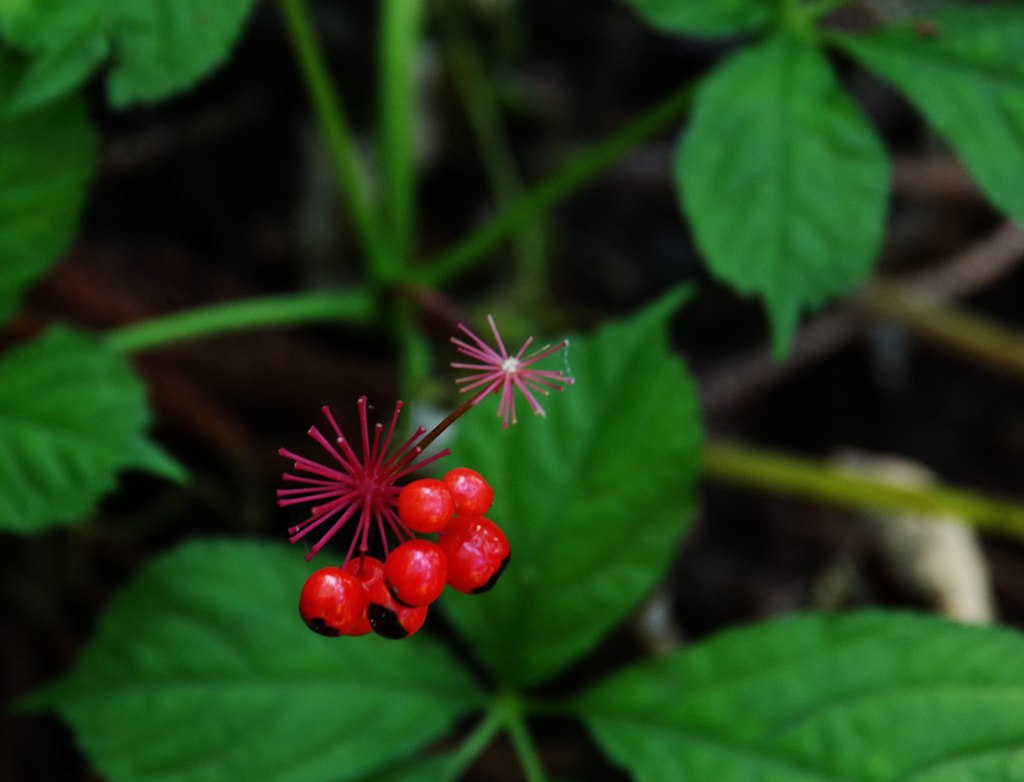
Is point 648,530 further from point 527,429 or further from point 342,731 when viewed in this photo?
point 342,731

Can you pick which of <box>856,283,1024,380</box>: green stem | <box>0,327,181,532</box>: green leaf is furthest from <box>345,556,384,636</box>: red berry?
<box>856,283,1024,380</box>: green stem

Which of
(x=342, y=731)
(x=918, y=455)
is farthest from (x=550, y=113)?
(x=342, y=731)

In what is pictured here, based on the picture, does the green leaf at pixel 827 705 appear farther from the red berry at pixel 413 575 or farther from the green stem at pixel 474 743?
the red berry at pixel 413 575

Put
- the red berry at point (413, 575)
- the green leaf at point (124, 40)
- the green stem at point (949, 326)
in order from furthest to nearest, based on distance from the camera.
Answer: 1. the green stem at point (949, 326)
2. the green leaf at point (124, 40)
3. the red berry at point (413, 575)

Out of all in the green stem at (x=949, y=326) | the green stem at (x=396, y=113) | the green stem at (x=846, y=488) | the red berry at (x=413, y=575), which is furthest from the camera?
the green stem at (x=949, y=326)

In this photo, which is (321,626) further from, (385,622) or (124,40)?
(124,40)

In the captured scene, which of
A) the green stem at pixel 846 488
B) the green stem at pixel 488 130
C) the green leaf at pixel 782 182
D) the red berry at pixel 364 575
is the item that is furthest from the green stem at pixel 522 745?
the green stem at pixel 488 130
